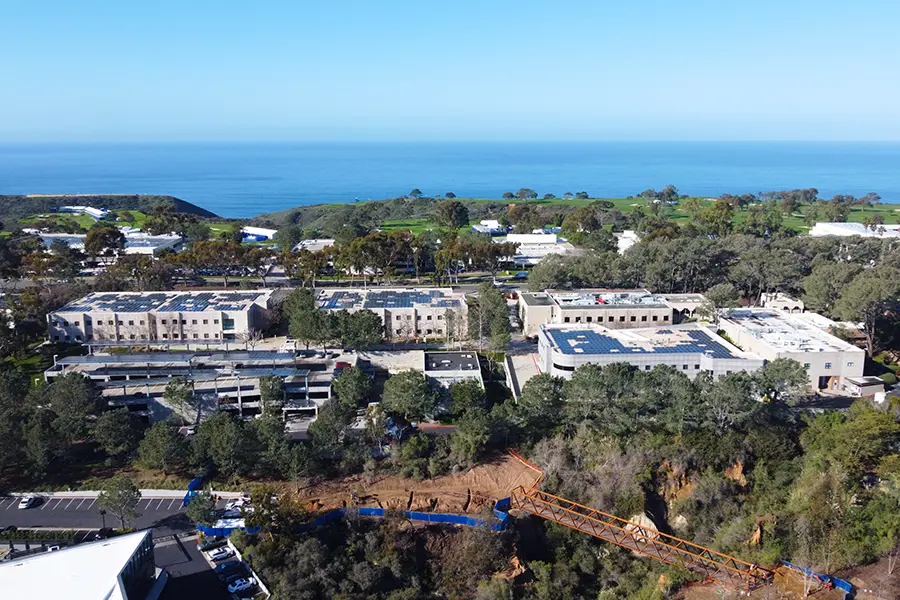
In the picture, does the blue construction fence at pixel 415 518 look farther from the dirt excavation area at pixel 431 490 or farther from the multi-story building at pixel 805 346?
the multi-story building at pixel 805 346

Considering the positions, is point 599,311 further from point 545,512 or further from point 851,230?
point 851,230

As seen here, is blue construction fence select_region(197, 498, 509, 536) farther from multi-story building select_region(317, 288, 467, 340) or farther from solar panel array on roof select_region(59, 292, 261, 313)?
solar panel array on roof select_region(59, 292, 261, 313)

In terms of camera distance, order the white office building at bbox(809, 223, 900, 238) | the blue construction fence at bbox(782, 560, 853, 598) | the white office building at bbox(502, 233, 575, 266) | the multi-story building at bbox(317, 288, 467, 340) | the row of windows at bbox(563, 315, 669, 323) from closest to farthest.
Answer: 1. the blue construction fence at bbox(782, 560, 853, 598)
2. the row of windows at bbox(563, 315, 669, 323)
3. the multi-story building at bbox(317, 288, 467, 340)
4. the white office building at bbox(502, 233, 575, 266)
5. the white office building at bbox(809, 223, 900, 238)

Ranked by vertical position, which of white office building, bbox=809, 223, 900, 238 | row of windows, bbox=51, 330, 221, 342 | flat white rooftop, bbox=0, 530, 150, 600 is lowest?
flat white rooftop, bbox=0, 530, 150, 600

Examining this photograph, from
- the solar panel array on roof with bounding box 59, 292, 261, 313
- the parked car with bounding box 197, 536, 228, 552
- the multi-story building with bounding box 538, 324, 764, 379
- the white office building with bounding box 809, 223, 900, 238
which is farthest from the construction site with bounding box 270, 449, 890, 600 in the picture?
the white office building with bounding box 809, 223, 900, 238

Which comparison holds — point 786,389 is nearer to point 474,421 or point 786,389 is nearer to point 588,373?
point 588,373

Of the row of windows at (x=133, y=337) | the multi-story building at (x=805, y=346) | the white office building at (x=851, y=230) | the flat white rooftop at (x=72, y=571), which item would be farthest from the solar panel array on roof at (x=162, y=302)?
the white office building at (x=851, y=230)
